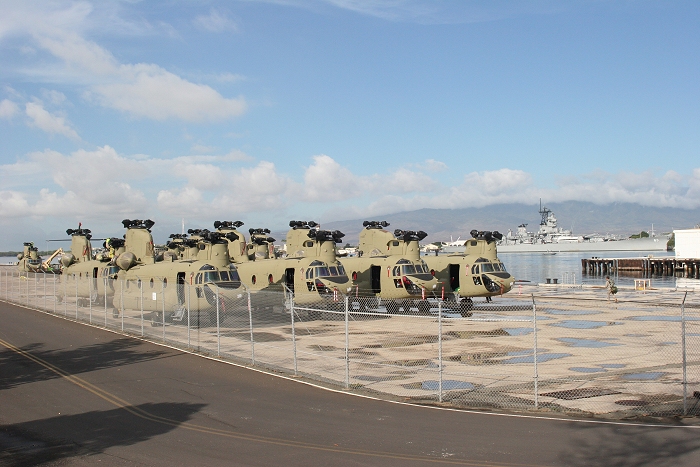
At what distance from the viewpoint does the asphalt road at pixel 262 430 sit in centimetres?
856

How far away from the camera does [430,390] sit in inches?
517

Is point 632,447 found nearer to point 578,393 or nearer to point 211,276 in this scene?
point 578,393

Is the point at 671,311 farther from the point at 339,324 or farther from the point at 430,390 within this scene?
the point at 430,390

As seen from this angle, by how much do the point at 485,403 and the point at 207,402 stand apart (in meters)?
5.66

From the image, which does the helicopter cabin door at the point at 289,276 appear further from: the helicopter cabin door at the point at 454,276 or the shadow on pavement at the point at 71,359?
the shadow on pavement at the point at 71,359

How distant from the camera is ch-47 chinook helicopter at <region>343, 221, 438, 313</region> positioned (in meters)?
29.2

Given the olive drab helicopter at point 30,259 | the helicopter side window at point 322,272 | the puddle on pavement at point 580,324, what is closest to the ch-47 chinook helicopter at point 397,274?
the helicopter side window at point 322,272

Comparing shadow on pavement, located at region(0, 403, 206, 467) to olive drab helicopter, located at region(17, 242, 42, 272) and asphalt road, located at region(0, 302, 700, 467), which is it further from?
olive drab helicopter, located at region(17, 242, 42, 272)

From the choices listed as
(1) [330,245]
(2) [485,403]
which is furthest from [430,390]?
(1) [330,245]

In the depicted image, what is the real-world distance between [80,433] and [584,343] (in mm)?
15257

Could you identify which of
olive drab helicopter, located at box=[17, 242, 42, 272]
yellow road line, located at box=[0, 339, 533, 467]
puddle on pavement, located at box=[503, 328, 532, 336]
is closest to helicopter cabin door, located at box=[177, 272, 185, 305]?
yellow road line, located at box=[0, 339, 533, 467]

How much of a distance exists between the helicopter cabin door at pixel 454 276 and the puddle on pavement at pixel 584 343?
43.5 ft

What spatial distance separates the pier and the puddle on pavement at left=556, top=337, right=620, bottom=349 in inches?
2492

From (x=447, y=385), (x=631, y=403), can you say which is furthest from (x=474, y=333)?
(x=631, y=403)
